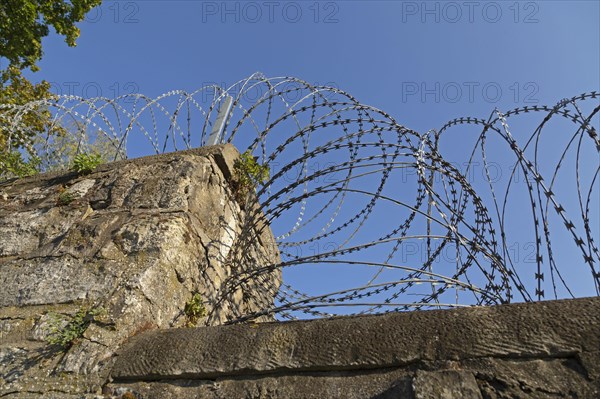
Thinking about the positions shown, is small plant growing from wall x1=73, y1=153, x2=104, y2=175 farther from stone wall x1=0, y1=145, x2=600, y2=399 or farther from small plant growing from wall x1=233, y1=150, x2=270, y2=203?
small plant growing from wall x1=233, y1=150, x2=270, y2=203

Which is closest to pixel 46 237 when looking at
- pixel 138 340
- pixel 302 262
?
pixel 138 340

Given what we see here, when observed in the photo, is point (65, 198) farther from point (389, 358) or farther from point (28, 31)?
point (28, 31)

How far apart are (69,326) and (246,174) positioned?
5.73 feet

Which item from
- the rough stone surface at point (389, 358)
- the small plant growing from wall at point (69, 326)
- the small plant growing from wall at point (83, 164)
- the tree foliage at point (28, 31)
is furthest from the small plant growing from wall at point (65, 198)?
the tree foliage at point (28, 31)

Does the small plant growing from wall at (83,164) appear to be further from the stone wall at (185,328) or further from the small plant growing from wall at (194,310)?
the small plant growing from wall at (194,310)

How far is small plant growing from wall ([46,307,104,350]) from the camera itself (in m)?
2.12

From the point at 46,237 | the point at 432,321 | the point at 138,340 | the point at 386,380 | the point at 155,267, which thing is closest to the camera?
the point at 386,380

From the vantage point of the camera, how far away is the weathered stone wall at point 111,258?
2082 mm

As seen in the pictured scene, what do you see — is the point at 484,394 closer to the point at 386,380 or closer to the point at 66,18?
the point at 386,380

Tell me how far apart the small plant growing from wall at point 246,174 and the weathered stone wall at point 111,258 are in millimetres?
62

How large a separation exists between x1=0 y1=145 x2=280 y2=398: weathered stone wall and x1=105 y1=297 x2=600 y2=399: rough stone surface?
27cm

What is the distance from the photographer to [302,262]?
264cm

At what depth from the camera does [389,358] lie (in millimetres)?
1727

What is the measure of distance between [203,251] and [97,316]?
836 mm
